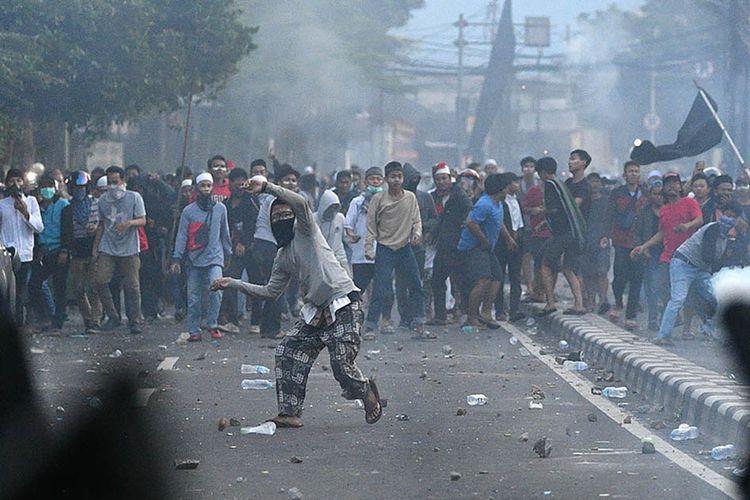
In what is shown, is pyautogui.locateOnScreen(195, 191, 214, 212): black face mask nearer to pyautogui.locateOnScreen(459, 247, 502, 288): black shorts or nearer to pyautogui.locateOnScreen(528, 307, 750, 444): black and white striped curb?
pyautogui.locateOnScreen(459, 247, 502, 288): black shorts

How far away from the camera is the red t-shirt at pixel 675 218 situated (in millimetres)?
16188

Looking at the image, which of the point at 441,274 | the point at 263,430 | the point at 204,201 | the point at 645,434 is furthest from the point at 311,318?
the point at 441,274

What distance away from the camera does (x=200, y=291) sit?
1606cm

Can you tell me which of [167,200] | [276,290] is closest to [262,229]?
[167,200]

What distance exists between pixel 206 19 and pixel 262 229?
9.99 meters

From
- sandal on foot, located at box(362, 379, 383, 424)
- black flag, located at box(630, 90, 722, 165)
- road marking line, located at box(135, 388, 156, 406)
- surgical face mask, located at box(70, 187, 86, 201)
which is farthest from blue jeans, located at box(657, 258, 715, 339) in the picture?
surgical face mask, located at box(70, 187, 86, 201)

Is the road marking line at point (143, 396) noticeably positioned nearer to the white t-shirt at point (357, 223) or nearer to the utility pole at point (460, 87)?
the white t-shirt at point (357, 223)

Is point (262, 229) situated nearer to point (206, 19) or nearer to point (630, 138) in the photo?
point (206, 19)

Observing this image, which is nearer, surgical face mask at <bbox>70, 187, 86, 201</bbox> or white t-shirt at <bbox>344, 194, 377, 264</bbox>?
surgical face mask at <bbox>70, 187, 86, 201</bbox>

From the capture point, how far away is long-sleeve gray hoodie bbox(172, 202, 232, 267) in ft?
52.6

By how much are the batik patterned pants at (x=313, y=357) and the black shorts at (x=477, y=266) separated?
719cm

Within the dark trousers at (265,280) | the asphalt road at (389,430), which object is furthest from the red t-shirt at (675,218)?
the dark trousers at (265,280)

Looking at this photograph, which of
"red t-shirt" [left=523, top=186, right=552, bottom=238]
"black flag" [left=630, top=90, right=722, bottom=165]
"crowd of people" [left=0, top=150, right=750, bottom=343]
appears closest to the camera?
"black flag" [left=630, top=90, right=722, bottom=165]

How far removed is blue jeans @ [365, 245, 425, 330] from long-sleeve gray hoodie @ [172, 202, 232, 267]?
1565 millimetres
